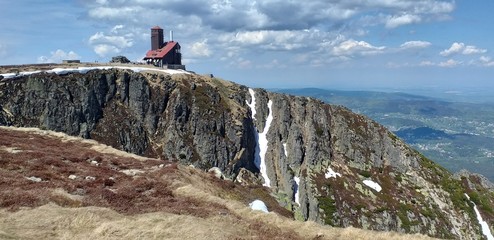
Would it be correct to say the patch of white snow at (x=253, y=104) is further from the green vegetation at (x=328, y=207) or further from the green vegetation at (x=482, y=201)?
the green vegetation at (x=482, y=201)

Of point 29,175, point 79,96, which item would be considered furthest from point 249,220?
point 79,96

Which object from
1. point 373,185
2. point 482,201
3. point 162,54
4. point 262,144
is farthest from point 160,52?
point 482,201

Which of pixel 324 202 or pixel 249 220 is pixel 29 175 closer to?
pixel 249 220

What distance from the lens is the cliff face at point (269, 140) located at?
134 meters

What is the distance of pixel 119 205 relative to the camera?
24.4m

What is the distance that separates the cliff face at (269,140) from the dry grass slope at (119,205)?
320 feet

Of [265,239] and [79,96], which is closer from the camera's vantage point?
[265,239]

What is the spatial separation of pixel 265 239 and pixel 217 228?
8.35 feet

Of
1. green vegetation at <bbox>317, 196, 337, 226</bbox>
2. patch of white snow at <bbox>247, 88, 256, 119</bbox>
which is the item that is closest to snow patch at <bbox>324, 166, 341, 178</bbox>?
green vegetation at <bbox>317, 196, 337, 226</bbox>

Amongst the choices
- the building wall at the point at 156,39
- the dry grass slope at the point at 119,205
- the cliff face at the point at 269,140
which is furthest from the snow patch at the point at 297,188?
the dry grass slope at the point at 119,205

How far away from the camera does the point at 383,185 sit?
534ft

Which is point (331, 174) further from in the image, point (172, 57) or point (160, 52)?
point (160, 52)

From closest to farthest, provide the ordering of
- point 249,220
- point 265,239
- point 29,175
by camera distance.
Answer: point 265,239, point 249,220, point 29,175

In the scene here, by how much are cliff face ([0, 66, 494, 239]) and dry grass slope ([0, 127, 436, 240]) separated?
320 ft
